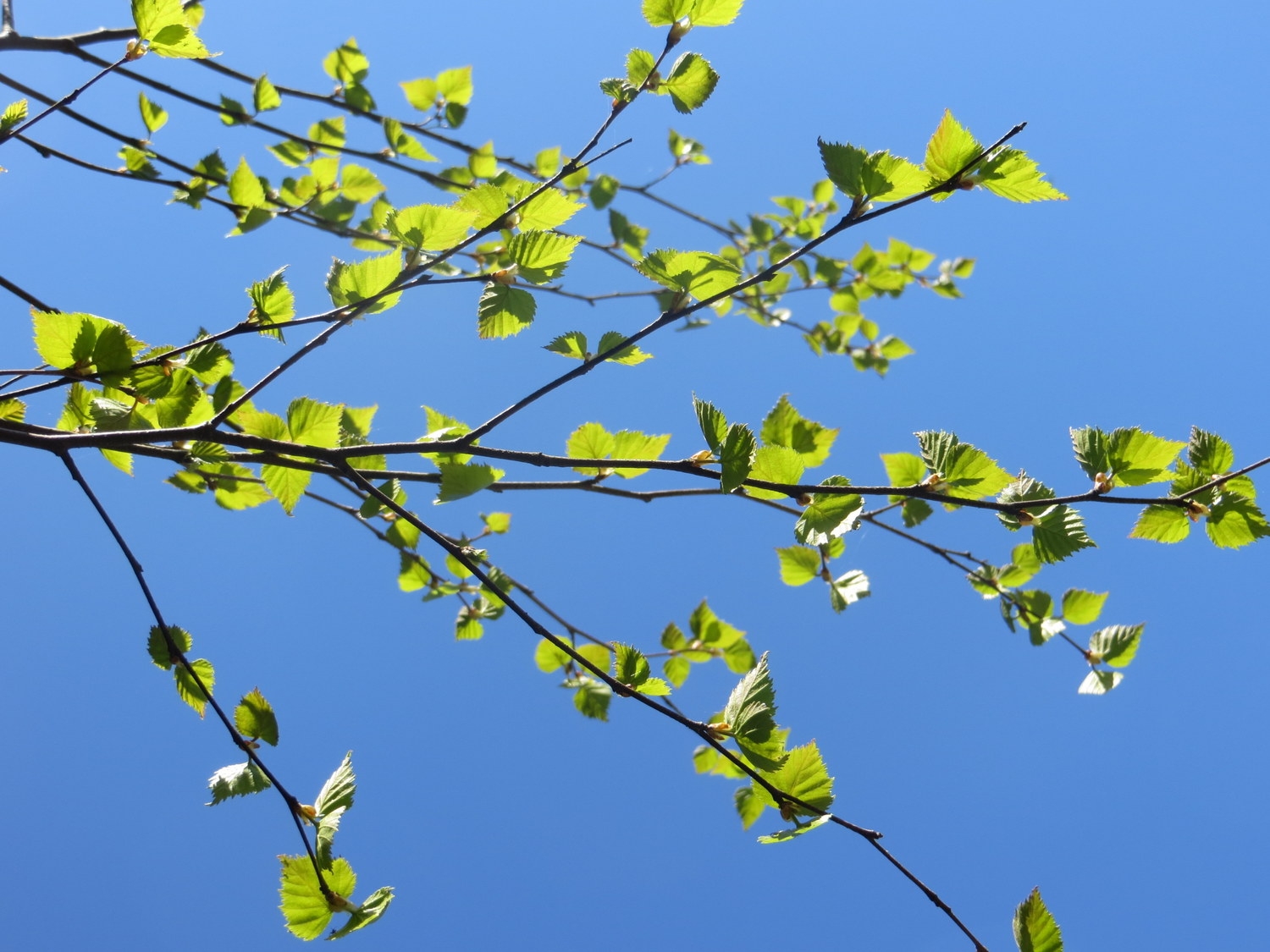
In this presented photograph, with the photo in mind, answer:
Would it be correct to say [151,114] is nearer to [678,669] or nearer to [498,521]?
[498,521]

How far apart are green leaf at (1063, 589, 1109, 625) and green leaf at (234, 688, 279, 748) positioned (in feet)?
4.10

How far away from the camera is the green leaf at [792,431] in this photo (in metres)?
0.97

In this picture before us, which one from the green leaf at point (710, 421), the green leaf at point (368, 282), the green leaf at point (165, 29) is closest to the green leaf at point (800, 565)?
the green leaf at point (710, 421)

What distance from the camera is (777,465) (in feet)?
2.64

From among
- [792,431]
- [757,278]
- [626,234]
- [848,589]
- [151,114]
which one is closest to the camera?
[757,278]

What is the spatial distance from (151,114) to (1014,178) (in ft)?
4.81

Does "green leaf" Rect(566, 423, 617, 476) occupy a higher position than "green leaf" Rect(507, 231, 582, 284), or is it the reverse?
"green leaf" Rect(507, 231, 582, 284)

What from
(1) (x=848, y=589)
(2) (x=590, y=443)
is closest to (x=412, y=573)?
(2) (x=590, y=443)

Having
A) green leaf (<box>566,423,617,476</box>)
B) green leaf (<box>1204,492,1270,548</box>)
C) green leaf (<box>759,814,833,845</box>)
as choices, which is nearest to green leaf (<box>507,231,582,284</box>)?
green leaf (<box>566,423,617,476</box>)

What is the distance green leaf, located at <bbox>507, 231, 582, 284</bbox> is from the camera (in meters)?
0.81

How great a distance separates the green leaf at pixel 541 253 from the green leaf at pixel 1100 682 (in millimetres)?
1131

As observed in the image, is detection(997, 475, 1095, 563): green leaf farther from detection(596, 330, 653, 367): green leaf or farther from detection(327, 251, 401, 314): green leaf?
detection(327, 251, 401, 314): green leaf

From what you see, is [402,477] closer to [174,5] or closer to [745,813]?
[174,5]

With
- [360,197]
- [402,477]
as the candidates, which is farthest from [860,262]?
[402,477]
